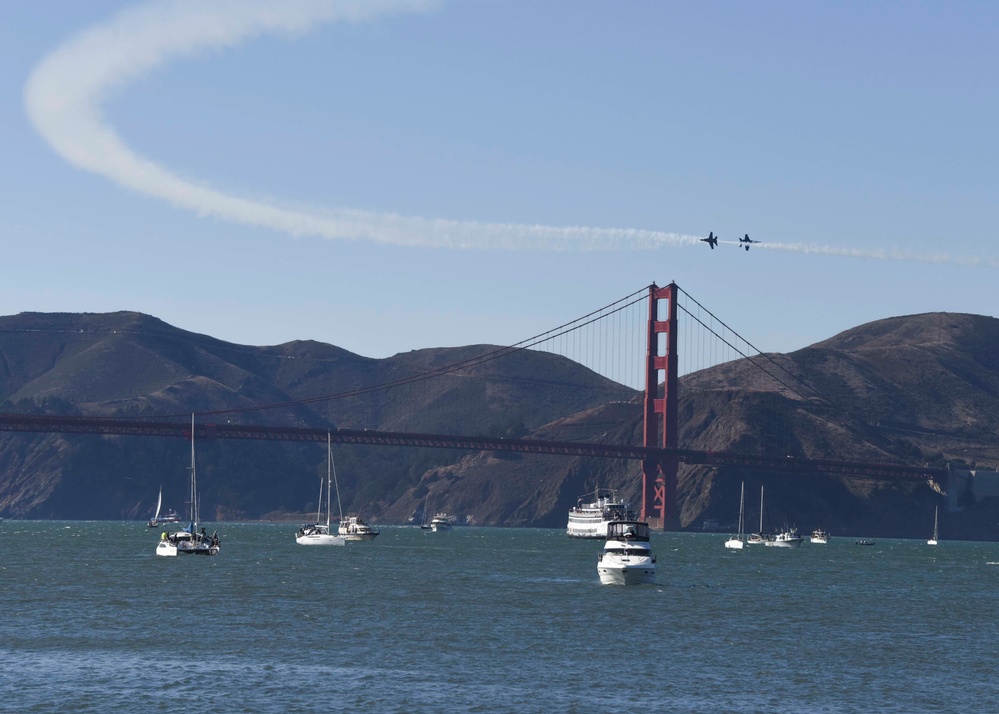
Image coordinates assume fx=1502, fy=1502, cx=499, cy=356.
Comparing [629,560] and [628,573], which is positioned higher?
[629,560]

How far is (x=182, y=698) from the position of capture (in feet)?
154

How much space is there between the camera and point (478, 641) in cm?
6394

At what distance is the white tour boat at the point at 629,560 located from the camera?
305 ft

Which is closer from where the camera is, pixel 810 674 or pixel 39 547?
pixel 810 674

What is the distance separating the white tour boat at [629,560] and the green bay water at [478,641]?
1.01 m

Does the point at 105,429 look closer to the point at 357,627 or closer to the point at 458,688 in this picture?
→ the point at 357,627

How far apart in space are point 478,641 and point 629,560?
30.4m

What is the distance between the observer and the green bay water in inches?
1907

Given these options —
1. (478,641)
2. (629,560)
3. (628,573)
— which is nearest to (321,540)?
(628,573)

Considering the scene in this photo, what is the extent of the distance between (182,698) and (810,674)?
22.9m

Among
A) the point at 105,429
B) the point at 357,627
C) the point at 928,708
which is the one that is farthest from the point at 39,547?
the point at 928,708

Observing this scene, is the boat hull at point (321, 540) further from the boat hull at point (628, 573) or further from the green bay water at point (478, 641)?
the boat hull at point (628, 573)

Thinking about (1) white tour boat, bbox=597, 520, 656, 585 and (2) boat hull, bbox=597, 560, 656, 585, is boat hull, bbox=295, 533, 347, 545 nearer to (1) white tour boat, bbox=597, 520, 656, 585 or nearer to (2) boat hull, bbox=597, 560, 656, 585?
(1) white tour boat, bbox=597, 520, 656, 585

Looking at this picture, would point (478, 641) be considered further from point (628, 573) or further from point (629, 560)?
point (628, 573)
